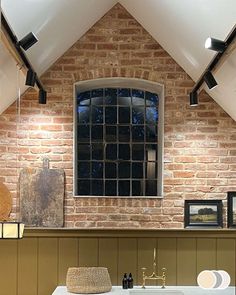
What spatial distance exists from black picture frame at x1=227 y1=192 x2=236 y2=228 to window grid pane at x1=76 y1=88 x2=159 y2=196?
864mm

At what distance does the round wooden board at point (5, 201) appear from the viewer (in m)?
5.85

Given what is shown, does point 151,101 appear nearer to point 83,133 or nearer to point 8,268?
point 83,133

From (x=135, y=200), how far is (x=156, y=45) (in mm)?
1757

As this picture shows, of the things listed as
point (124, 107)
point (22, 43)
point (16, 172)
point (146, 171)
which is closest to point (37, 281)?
point (16, 172)

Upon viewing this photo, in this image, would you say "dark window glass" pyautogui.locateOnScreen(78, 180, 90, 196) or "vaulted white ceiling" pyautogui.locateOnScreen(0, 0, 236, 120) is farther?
"dark window glass" pyautogui.locateOnScreen(78, 180, 90, 196)

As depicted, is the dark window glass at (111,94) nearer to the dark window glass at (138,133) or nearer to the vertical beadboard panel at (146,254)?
the dark window glass at (138,133)

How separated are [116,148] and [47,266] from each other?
159 centimetres

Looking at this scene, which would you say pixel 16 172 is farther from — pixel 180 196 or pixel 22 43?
pixel 22 43

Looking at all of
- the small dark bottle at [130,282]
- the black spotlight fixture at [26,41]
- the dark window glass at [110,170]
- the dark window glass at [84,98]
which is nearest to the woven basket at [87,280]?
the small dark bottle at [130,282]

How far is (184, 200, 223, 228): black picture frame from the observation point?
616cm

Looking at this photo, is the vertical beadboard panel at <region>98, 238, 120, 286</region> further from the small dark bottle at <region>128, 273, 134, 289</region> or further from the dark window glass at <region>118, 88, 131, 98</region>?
the dark window glass at <region>118, 88, 131, 98</region>

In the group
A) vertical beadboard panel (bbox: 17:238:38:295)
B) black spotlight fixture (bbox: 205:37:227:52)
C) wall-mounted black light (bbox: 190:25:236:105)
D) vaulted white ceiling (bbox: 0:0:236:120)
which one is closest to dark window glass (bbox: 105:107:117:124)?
vaulted white ceiling (bbox: 0:0:236:120)

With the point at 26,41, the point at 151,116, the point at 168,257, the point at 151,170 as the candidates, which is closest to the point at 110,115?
the point at 151,116

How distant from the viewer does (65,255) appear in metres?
5.84
